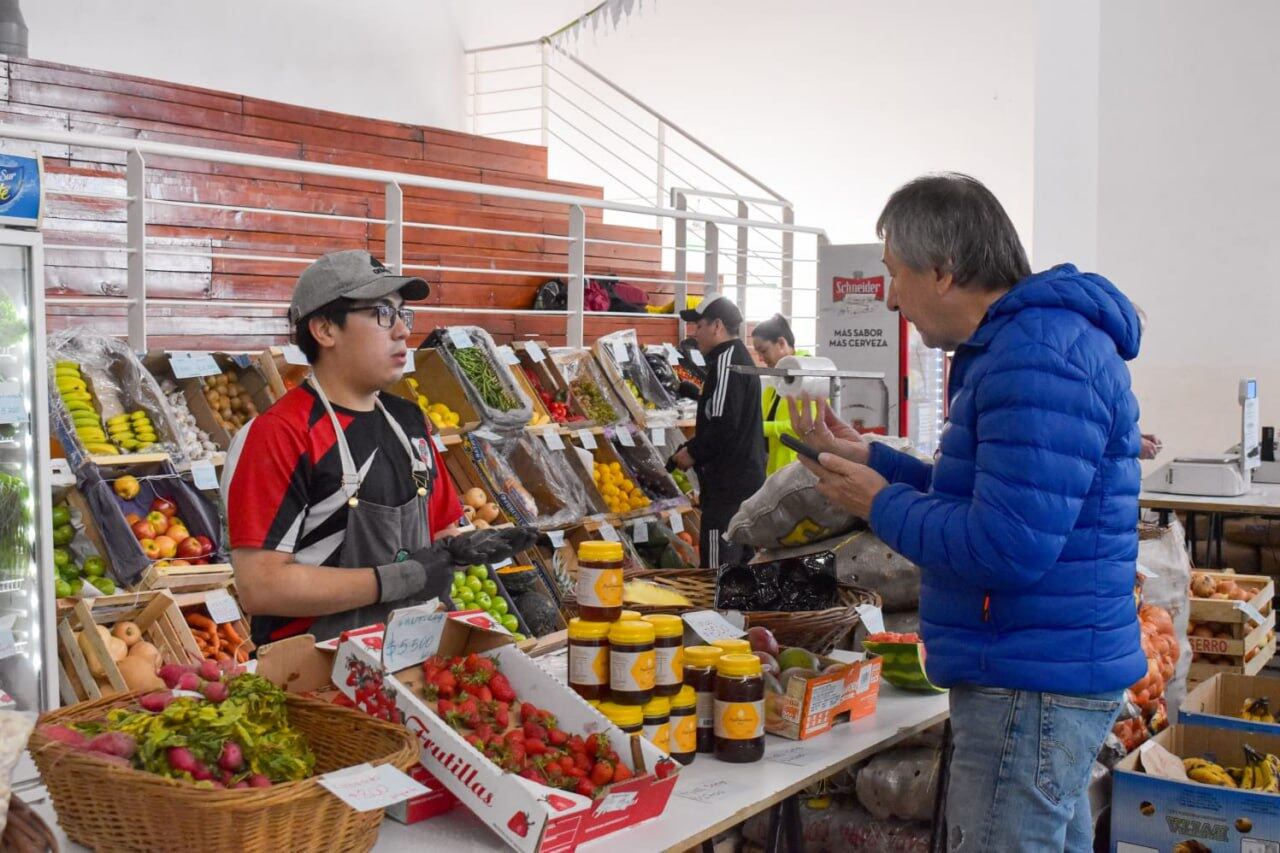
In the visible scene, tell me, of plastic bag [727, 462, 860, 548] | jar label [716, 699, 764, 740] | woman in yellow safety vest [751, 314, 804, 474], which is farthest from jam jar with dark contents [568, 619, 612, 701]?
woman in yellow safety vest [751, 314, 804, 474]

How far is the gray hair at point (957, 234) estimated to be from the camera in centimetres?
200

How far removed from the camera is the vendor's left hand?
2139 millimetres

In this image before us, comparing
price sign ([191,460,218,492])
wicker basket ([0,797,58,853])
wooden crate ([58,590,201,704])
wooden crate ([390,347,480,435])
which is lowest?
wooden crate ([58,590,201,704])

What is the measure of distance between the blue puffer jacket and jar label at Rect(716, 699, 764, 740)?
13.8 inches

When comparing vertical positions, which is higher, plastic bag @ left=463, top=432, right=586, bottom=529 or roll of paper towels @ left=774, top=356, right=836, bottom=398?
roll of paper towels @ left=774, top=356, right=836, bottom=398

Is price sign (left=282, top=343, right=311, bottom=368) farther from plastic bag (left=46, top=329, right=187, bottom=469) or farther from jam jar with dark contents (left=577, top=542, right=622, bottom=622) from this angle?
jam jar with dark contents (left=577, top=542, right=622, bottom=622)

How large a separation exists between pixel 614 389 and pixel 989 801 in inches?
180

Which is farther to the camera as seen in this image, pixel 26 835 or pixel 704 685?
pixel 704 685

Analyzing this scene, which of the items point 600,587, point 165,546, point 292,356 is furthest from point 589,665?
point 292,356

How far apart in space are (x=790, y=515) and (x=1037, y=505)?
1375mm

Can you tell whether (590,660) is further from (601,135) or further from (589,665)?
(601,135)

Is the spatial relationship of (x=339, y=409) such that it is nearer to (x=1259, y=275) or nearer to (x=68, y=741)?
(x=68, y=741)

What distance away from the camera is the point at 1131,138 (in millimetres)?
10164

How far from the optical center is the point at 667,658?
2.13 metres
